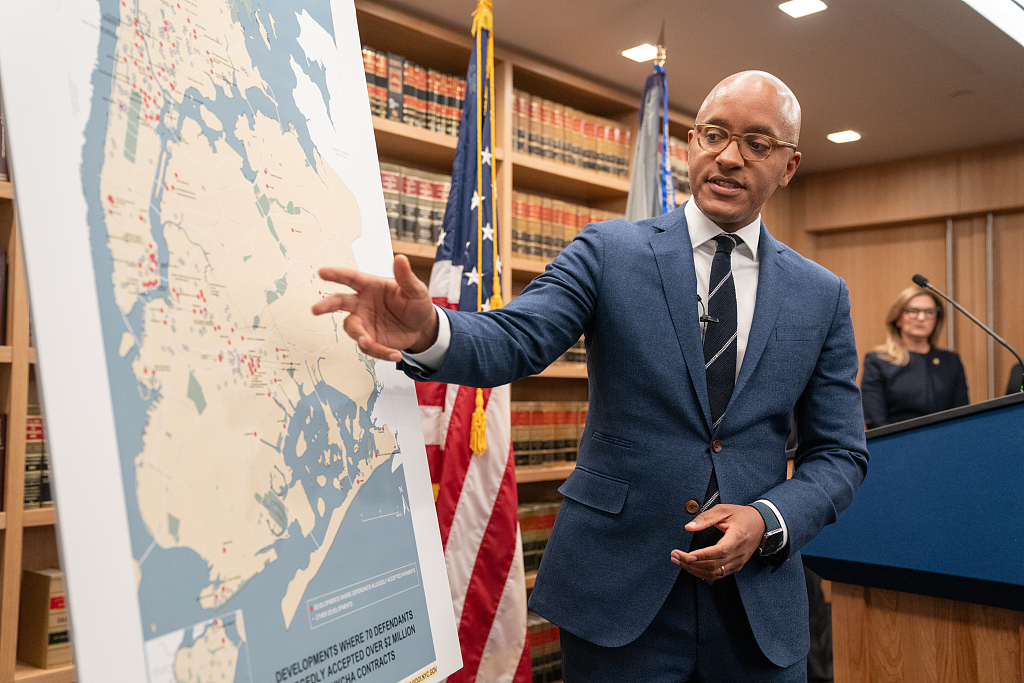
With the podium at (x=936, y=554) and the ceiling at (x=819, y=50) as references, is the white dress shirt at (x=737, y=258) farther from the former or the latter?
the ceiling at (x=819, y=50)

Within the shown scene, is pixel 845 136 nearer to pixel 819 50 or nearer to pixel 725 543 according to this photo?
pixel 819 50

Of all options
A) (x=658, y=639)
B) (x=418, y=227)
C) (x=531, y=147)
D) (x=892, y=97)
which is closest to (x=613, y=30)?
(x=531, y=147)

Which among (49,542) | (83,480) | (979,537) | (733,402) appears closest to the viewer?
(83,480)

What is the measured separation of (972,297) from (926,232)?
1.68ft

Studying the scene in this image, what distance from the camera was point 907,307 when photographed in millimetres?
3537

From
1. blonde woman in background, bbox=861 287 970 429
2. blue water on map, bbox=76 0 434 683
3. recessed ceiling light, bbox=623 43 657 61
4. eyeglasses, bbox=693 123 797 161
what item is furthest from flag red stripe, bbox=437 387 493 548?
blonde woman in background, bbox=861 287 970 429

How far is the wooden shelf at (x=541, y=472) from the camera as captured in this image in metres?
2.93

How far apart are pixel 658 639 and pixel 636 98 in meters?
3.00

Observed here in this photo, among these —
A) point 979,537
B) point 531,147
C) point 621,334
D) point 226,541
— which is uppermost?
point 531,147

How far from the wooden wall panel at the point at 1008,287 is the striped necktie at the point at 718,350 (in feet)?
13.2

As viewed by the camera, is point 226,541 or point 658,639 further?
point 658,639

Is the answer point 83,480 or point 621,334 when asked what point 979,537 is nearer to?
point 621,334

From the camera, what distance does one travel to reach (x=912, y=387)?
3.47 meters

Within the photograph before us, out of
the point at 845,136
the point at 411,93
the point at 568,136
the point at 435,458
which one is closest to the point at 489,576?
the point at 435,458
